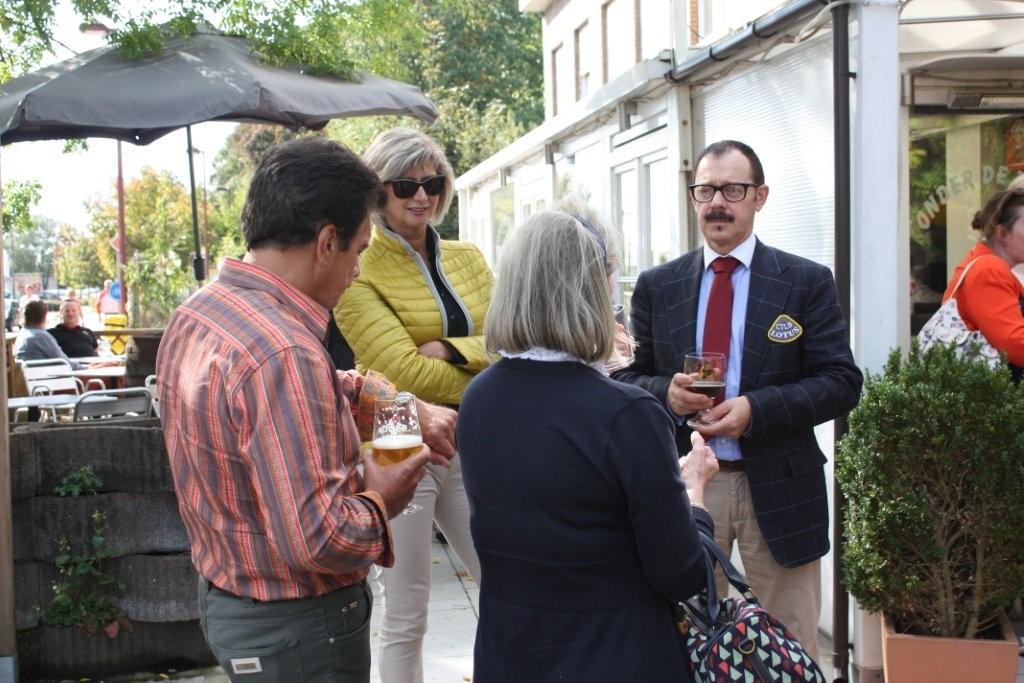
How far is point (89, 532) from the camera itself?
4715mm

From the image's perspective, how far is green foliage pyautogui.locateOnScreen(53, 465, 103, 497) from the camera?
15.4 ft

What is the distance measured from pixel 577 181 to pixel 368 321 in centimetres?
Result: 645

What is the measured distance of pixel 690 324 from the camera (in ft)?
11.7

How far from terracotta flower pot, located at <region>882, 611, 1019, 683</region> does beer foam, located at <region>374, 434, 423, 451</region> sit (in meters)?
2.42

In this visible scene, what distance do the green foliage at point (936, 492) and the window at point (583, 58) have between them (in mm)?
17502

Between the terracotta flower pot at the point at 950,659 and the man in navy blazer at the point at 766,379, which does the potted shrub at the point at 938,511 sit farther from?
the man in navy blazer at the point at 766,379

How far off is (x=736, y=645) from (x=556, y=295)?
0.80 m

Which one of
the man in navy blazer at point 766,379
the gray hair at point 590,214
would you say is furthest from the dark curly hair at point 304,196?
the man in navy blazer at point 766,379

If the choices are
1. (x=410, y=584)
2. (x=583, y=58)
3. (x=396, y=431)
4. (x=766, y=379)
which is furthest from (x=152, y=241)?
(x=396, y=431)

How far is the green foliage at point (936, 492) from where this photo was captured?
377 cm

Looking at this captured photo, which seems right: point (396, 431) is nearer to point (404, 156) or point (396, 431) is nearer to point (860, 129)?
point (404, 156)

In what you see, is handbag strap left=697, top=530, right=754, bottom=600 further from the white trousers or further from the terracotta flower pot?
the terracotta flower pot

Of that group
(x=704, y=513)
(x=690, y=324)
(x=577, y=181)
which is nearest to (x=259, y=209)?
(x=704, y=513)

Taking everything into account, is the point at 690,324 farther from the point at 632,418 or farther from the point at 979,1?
the point at 979,1
